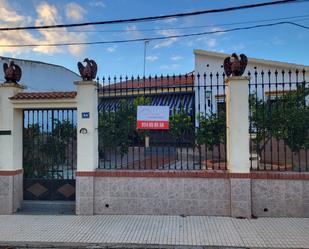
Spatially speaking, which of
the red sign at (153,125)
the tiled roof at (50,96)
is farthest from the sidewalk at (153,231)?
the tiled roof at (50,96)

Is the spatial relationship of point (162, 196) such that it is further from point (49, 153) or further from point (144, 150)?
point (49, 153)

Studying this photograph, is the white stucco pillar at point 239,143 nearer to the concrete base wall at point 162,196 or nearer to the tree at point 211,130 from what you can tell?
the concrete base wall at point 162,196

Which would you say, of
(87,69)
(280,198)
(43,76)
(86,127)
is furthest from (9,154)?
(43,76)

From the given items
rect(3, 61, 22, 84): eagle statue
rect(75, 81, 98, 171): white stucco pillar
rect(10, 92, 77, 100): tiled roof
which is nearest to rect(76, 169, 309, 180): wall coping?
rect(75, 81, 98, 171): white stucco pillar

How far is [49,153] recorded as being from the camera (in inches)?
330

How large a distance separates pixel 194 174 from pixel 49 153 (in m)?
3.95

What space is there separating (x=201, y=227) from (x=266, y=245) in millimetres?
1401

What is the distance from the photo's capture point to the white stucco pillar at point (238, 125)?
7145 mm

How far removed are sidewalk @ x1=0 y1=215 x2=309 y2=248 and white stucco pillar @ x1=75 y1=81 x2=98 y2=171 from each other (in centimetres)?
132

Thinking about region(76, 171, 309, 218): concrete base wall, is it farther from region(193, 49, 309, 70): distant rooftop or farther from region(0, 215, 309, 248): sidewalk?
region(193, 49, 309, 70): distant rooftop

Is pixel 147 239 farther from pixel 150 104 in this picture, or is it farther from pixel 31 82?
pixel 31 82

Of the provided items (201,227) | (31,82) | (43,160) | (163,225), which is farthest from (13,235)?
(31,82)

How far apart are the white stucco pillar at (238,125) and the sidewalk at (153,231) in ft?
4.18

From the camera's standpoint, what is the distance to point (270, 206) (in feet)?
23.4
